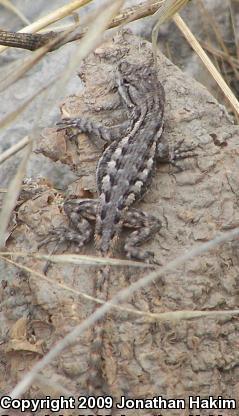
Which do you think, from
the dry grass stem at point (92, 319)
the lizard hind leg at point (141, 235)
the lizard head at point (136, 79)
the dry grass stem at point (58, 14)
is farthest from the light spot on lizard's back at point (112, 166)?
the dry grass stem at point (92, 319)

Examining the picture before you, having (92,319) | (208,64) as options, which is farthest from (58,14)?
(92,319)

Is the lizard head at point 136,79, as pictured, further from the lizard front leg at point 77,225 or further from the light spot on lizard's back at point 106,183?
the lizard front leg at point 77,225

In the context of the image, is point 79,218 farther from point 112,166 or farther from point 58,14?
point 58,14

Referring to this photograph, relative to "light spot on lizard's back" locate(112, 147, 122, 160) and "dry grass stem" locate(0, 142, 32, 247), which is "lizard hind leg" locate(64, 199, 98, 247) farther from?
"dry grass stem" locate(0, 142, 32, 247)

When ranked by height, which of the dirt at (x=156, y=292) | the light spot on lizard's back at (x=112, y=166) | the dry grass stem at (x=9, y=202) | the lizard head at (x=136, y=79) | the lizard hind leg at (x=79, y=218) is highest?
the dry grass stem at (x=9, y=202)

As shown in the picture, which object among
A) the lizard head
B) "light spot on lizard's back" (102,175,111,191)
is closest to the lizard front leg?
"light spot on lizard's back" (102,175,111,191)

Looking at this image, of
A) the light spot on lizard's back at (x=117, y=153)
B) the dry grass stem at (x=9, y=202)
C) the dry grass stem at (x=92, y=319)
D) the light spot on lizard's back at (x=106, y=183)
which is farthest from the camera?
the light spot on lizard's back at (x=117, y=153)

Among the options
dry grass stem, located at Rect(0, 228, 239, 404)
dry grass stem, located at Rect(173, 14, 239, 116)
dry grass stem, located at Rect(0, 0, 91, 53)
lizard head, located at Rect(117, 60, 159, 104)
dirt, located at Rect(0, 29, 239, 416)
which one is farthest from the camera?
dry grass stem, located at Rect(173, 14, 239, 116)

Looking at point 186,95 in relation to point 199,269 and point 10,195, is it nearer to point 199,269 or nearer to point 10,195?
point 199,269
